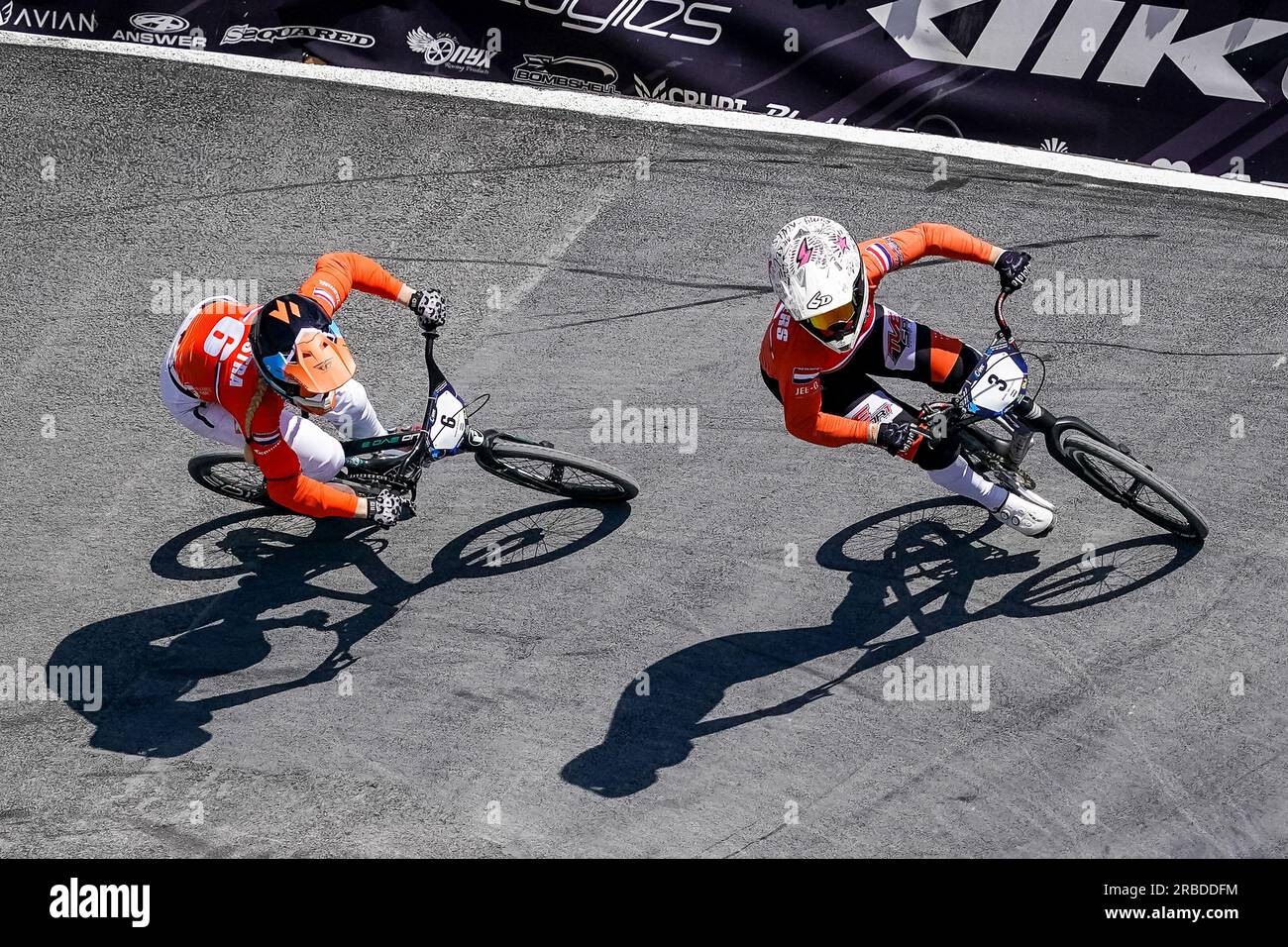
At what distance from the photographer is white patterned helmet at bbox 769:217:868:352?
6.64 metres

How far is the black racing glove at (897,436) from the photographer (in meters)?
6.64

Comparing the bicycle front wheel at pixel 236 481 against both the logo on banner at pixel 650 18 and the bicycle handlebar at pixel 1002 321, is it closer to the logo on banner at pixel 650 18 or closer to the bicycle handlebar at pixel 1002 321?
the bicycle handlebar at pixel 1002 321

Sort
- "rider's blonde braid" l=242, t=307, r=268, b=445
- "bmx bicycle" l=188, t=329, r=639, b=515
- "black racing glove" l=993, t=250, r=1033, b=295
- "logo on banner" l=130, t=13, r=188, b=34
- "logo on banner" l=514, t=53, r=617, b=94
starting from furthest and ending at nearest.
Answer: "logo on banner" l=130, t=13, r=188, b=34 < "logo on banner" l=514, t=53, r=617, b=94 < "bmx bicycle" l=188, t=329, r=639, b=515 < "black racing glove" l=993, t=250, r=1033, b=295 < "rider's blonde braid" l=242, t=307, r=268, b=445

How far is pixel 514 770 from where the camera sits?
7.33m

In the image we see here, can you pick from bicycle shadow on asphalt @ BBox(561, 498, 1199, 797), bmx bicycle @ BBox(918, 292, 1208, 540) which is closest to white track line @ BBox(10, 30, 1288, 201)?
bmx bicycle @ BBox(918, 292, 1208, 540)

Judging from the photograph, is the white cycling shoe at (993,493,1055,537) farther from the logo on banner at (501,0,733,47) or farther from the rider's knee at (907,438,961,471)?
the logo on banner at (501,0,733,47)

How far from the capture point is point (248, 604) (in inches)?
325

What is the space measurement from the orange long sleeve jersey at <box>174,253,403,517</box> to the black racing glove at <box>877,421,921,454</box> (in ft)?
9.71

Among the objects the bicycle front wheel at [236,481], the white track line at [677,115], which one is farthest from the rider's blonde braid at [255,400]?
the white track line at [677,115]

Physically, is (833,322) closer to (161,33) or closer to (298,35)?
(298,35)

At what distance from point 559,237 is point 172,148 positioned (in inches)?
148

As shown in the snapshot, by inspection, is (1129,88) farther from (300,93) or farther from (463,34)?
(300,93)

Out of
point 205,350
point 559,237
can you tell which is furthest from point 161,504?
point 559,237

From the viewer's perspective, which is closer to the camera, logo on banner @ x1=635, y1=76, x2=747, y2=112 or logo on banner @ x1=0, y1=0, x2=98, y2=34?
logo on banner @ x1=635, y1=76, x2=747, y2=112
